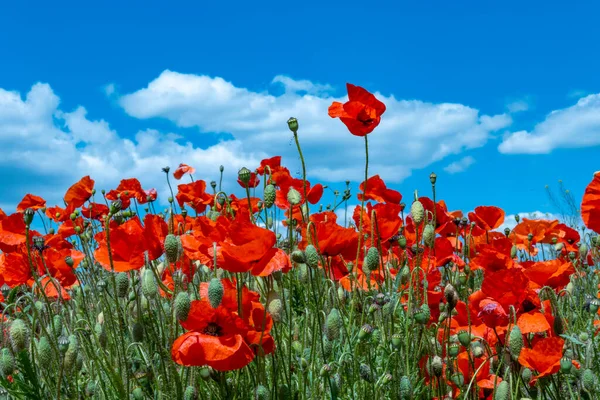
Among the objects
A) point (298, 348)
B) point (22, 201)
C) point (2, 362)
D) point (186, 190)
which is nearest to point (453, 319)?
point (298, 348)

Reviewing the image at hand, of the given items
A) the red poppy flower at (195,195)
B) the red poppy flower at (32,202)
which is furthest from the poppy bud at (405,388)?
the red poppy flower at (32,202)

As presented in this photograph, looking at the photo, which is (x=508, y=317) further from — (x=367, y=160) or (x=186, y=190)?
(x=186, y=190)

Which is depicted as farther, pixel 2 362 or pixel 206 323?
pixel 2 362

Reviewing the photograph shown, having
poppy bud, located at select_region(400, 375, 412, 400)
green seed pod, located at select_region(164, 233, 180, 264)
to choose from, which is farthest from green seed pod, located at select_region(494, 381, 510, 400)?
green seed pod, located at select_region(164, 233, 180, 264)

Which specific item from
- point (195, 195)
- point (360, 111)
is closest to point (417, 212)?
point (360, 111)

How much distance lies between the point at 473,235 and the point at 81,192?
10.2ft

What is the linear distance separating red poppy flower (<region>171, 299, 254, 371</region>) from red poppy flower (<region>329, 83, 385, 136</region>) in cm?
116

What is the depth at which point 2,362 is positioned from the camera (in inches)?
83.8

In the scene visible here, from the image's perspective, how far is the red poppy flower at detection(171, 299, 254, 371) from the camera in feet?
5.41

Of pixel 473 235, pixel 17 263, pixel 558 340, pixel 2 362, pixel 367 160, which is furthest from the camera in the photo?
pixel 473 235

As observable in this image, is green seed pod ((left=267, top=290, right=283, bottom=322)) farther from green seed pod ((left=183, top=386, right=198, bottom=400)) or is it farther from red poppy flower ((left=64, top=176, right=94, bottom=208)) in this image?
red poppy flower ((left=64, top=176, right=94, bottom=208))

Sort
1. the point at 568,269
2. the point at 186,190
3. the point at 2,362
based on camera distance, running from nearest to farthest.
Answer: the point at 2,362 → the point at 568,269 → the point at 186,190

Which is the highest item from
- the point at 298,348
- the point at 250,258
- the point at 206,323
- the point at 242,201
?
the point at 242,201

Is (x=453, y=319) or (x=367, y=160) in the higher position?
(x=367, y=160)
